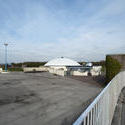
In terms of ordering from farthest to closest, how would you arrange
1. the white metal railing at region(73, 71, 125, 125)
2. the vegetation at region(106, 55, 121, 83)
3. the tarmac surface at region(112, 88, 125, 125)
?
the vegetation at region(106, 55, 121, 83)
the tarmac surface at region(112, 88, 125, 125)
the white metal railing at region(73, 71, 125, 125)

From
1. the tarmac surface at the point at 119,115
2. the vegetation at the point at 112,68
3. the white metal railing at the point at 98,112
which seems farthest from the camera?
the vegetation at the point at 112,68

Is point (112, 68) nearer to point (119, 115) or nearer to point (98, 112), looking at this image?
point (119, 115)

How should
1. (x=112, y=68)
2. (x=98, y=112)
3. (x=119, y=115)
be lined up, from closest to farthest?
1. (x=98, y=112)
2. (x=119, y=115)
3. (x=112, y=68)

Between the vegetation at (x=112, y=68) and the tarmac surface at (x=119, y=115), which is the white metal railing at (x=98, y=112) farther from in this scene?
the vegetation at (x=112, y=68)

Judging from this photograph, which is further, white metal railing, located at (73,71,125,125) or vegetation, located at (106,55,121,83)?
vegetation, located at (106,55,121,83)

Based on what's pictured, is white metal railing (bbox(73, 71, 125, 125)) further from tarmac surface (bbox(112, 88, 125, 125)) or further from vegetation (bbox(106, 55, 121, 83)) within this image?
vegetation (bbox(106, 55, 121, 83))

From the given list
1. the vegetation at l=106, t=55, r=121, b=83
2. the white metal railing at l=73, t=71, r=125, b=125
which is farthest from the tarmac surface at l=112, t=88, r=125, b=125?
the vegetation at l=106, t=55, r=121, b=83

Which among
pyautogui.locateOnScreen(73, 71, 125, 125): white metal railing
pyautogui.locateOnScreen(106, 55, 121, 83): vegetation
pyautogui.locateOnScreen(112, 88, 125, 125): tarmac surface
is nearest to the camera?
pyautogui.locateOnScreen(73, 71, 125, 125): white metal railing

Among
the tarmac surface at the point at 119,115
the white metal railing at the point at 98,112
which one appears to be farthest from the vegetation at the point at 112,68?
the white metal railing at the point at 98,112

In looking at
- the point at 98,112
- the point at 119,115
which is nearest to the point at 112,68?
the point at 119,115

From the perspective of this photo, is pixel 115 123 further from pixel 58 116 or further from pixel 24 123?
pixel 24 123

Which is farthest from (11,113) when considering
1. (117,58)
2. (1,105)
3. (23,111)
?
(117,58)

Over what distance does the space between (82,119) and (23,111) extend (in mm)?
3635

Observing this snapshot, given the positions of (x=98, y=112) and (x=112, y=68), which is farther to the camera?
(x=112, y=68)
